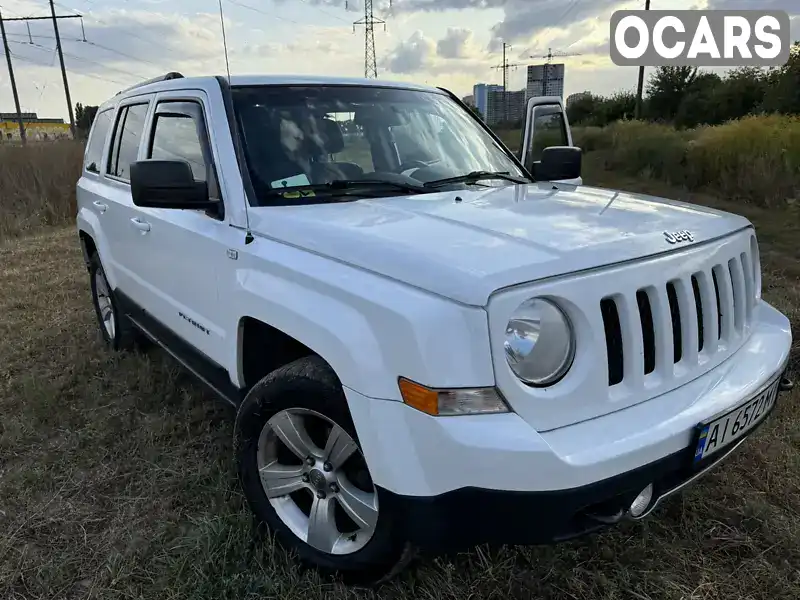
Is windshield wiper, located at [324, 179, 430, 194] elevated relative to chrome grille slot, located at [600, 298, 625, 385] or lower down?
elevated

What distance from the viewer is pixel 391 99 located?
331cm

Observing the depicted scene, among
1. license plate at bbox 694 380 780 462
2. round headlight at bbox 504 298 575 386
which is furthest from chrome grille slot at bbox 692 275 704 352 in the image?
round headlight at bbox 504 298 575 386

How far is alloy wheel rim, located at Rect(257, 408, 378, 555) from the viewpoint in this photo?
209cm

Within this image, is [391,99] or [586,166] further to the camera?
[586,166]

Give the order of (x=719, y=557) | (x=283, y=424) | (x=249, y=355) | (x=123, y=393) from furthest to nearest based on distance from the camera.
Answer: (x=123, y=393), (x=249, y=355), (x=719, y=557), (x=283, y=424)

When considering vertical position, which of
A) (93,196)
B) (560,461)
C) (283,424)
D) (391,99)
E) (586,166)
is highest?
(391,99)

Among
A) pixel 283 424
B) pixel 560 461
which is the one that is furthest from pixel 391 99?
pixel 560 461

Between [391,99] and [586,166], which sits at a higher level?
[391,99]

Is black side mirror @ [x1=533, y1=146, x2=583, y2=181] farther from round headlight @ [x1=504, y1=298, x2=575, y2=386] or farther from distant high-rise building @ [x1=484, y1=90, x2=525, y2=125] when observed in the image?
distant high-rise building @ [x1=484, y1=90, x2=525, y2=125]

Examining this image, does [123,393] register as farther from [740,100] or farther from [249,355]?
[740,100]

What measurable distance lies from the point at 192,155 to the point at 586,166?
57.7ft

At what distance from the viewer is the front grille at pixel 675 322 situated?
1.85 meters

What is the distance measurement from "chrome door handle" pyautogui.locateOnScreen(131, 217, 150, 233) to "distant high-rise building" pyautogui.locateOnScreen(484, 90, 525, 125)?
49.1 ft

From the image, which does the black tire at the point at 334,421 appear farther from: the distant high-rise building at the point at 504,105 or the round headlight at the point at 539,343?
the distant high-rise building at the point at 504,105
